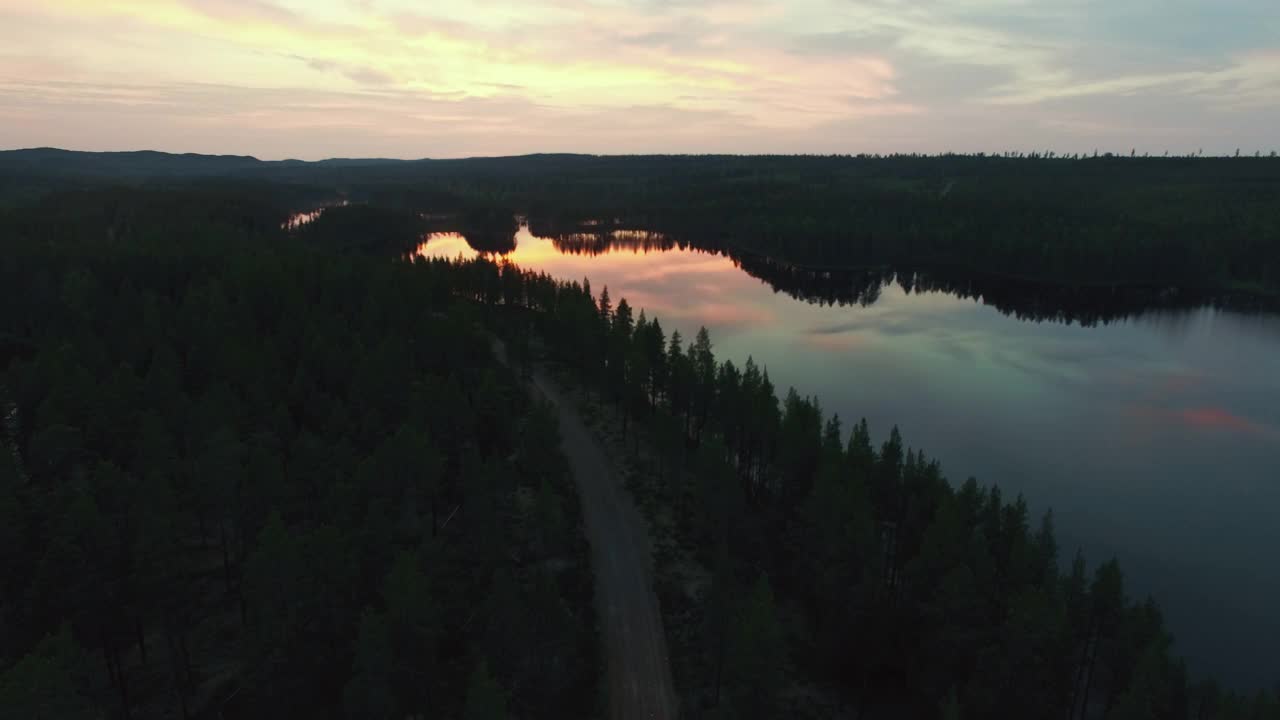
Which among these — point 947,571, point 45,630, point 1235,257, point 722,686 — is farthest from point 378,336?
point 1235,257

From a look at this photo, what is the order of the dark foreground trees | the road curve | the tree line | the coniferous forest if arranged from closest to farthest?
the dark foreground trees, the coniferous forest, the tree line, the road curve

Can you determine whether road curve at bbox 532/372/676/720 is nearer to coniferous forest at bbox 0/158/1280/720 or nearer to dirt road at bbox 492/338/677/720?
dirt road at bbox 492/338/677/720

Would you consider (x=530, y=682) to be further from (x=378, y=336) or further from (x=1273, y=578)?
(x=1273, y=578)

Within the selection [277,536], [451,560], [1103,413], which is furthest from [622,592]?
[1103,413]

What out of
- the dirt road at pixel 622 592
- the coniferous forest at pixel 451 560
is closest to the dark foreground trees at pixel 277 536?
the coniferous forest at pixel 451 560

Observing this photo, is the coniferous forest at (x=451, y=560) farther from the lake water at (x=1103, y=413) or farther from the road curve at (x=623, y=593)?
the lake water at (x=1103, y=413)

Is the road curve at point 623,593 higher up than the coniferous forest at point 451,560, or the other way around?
the coniferous forest at point 451,560

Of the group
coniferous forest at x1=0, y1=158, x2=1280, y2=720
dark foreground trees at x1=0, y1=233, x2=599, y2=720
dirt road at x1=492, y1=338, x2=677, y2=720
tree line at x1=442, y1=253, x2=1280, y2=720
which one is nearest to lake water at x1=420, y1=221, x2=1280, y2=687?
tree line at x1=442, y1=253, x2=1280, y2=720
